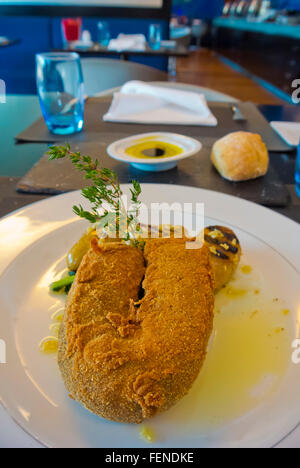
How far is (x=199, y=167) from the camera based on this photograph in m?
1.68

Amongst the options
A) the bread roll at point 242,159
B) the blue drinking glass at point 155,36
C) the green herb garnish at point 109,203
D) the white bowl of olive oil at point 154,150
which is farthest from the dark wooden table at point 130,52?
the green herb garnish at point 109,203

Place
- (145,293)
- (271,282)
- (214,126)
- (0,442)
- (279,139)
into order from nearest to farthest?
(0,442) < (145,293) < (271,282) < (279,139) < (214,126)

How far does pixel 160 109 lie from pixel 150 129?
1.03 ft

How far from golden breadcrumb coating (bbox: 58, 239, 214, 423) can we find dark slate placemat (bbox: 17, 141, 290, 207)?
679mm

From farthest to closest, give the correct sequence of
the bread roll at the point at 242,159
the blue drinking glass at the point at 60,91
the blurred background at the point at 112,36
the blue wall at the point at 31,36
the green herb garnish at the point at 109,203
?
the blue wall at the point at 31,36, the blurred background at the point at 112,36, the blue drinking glass at the point at 60,91, the bread roll at the point at 242,159, the green herb garnish at the point at 109,203

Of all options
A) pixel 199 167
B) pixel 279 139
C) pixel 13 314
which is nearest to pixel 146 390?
pixel 13 314

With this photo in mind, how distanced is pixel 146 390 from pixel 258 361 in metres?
0.29

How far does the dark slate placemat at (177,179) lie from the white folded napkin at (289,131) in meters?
0.39

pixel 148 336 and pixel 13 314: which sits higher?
pixel 148 336

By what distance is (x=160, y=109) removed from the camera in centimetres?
237

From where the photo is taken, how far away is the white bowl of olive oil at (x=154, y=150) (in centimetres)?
154

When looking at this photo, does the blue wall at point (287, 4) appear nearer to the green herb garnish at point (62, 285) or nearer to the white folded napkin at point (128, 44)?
the white folded napkin at point (128, 44)

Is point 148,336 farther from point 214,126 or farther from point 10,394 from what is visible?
point 214,126

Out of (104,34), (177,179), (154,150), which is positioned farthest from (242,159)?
(104,34)
